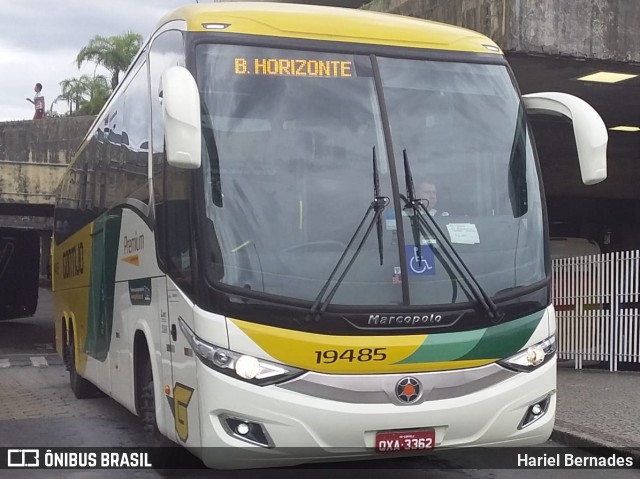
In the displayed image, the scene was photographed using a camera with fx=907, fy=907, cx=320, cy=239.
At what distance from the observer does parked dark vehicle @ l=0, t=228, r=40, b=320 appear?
27781 millimetres

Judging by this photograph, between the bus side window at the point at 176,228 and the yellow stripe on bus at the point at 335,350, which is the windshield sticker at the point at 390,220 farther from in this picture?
the bus side window at the point at 176,228

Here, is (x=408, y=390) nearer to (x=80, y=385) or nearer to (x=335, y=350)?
(x=335, y=350)

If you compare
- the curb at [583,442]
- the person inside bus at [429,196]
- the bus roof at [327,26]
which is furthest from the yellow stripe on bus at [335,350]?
the curb at [583,442]

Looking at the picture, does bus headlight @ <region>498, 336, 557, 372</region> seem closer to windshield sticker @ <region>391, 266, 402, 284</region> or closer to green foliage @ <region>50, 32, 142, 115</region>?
windshield sticker @ <region>391, 266, 402, 284</region>

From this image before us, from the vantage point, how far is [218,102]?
581 centimetres

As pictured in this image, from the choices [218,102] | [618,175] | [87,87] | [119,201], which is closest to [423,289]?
[218,102]

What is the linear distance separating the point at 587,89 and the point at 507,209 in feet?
34.6

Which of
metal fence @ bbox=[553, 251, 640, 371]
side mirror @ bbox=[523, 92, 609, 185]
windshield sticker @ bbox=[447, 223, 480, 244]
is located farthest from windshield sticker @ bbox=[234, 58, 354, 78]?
metal fence @ bbox=[553, 251, 640, 371]

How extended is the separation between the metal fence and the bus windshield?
8.02m

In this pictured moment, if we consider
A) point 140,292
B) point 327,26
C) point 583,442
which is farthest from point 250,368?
point 583,442

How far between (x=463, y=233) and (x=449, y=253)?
206 mm

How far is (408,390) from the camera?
5520mm

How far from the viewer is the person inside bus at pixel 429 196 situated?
582 cm

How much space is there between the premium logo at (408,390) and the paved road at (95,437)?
1706mm
